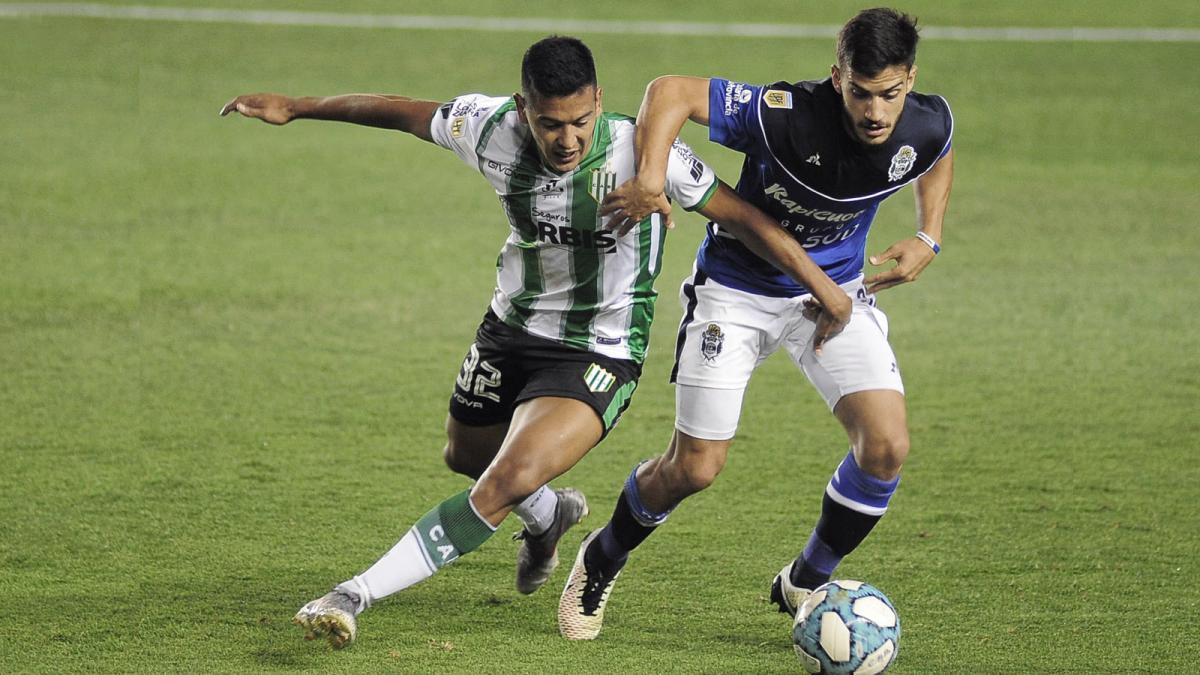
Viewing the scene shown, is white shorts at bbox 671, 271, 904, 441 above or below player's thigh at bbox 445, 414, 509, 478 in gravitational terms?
above

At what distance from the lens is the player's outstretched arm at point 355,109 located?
4867 millimetres

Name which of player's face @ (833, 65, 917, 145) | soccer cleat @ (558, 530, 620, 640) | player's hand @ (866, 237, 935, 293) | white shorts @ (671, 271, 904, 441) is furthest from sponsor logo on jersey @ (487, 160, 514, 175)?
soccer cleat @ (558, 530, 620, 640)

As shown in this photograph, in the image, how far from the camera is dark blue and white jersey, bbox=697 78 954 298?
4.70 meters

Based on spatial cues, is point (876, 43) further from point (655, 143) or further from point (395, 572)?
point (395, 572)

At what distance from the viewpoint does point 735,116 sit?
4.72m

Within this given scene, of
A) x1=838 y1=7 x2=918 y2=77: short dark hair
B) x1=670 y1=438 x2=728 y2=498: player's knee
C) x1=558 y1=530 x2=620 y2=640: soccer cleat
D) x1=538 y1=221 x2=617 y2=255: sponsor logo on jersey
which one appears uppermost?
x1=838 y1=7 x2=918 y2=77: short dark hair

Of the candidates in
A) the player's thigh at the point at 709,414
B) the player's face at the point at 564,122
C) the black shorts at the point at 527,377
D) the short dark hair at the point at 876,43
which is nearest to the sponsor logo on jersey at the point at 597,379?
the black shorts at the point at 527,377

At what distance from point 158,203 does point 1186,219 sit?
740 centimetres

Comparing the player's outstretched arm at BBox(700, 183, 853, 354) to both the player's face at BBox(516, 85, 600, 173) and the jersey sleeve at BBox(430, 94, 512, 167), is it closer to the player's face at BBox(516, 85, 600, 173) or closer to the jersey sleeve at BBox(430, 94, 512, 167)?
the player's face at BBox(516, 85, 600, 173)

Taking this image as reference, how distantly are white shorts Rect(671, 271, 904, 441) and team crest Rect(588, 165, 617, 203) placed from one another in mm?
581

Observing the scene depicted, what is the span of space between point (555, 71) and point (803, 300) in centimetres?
119

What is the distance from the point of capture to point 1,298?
8648 millimetres

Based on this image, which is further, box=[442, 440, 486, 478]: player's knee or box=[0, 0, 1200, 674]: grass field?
box=[442, 440, 486, 478]: player's knee

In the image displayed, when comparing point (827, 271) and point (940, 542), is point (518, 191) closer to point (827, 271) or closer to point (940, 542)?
point (827, 271)
